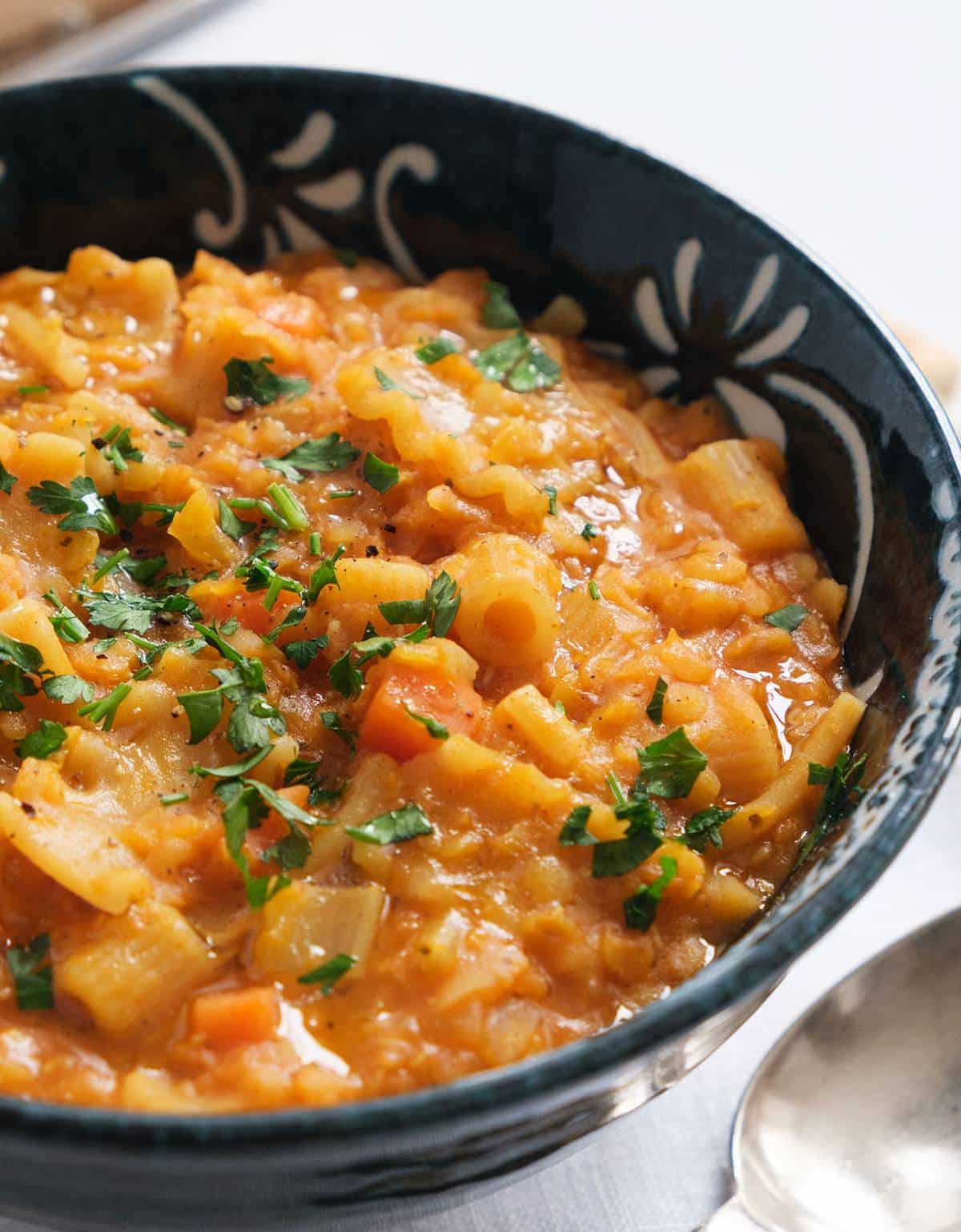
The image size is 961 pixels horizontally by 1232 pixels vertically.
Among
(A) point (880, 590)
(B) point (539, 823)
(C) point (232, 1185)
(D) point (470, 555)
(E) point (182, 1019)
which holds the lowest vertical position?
(E) point (182, 1019)

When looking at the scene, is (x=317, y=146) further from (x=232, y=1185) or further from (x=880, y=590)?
(x=232, y=1185)

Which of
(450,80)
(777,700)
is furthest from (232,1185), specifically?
(450,80)

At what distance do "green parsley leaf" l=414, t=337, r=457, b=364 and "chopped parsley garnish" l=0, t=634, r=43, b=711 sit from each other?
4.29ft

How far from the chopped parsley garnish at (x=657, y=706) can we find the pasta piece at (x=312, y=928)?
722 mm

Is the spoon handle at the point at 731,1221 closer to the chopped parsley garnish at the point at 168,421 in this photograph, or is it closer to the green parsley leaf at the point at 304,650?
the green parsley leaf at the point at 304,650

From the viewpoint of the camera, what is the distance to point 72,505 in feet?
10.6

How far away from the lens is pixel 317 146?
4133mm

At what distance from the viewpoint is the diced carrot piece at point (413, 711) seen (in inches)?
111

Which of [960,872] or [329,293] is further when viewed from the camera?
[329,293]

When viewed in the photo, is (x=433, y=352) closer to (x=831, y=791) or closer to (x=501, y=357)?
(x=501, y=357)

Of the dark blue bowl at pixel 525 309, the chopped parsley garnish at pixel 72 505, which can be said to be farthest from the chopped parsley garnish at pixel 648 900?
the chopped parsley garnish at pixel 72 505

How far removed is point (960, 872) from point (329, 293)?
230 centimetres

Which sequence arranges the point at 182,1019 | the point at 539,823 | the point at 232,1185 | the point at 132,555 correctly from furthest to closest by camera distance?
the point at 132,555, the point at 539,823, the point at 182,1019, the point at 232,1185

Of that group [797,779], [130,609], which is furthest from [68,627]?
[797,779]
